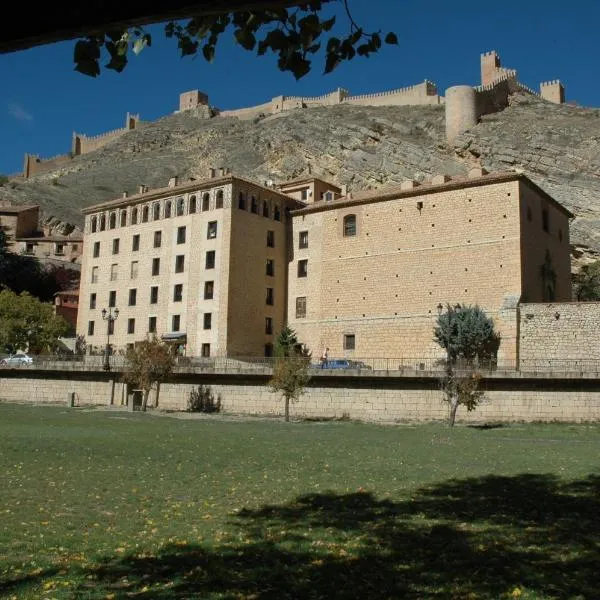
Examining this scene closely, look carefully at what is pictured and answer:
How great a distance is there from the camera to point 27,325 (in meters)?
53.8

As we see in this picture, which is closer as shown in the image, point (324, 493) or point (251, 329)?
point (324, 493)

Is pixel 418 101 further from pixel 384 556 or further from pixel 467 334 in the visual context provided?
pixel 384 556

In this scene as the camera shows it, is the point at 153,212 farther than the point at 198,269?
Yes

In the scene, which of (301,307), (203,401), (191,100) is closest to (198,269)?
(301,307)

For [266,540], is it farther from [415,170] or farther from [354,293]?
[415,170]

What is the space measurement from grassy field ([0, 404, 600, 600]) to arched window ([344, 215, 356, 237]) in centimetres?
3072

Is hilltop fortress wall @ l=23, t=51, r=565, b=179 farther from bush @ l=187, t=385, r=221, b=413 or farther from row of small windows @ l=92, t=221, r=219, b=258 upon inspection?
bush @ l=187, t=385, r=221, b=413

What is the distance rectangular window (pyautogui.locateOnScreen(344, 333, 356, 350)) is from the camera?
151 feet

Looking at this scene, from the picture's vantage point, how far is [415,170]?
72.6 meters

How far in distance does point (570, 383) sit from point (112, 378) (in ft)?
83.4

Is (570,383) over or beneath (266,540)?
over

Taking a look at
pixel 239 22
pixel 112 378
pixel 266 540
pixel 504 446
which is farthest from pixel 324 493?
pixel 112 378

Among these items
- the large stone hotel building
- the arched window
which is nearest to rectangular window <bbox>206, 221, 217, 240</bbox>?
the large stone hotel building

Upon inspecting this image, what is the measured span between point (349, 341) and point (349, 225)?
829 centimetres
